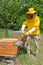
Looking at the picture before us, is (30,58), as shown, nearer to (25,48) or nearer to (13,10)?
(25,48)

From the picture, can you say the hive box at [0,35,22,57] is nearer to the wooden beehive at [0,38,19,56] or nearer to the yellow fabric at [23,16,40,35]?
the wooden beehive at [0,38,19,56]

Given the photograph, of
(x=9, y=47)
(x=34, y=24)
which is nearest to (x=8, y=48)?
(x=9, y=47)

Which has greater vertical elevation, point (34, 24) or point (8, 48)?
point (34, 24)

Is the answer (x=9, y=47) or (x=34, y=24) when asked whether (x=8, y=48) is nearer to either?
(x=9, y=47)

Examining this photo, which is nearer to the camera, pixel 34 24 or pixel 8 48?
pixel 8 48

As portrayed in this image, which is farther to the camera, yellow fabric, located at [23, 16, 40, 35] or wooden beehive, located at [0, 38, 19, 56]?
yellow fabric, located at [23, 16, 40, 35]

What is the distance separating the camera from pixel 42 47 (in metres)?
9.80

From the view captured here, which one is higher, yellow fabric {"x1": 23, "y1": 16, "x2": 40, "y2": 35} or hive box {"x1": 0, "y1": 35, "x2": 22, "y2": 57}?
yellow fabric {"x1": 23, "y1": 16, "x2": 40, "y2": 35}

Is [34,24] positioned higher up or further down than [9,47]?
higher up

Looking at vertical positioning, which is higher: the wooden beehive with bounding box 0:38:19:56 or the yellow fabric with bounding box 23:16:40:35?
the yellow fabric with bounding box 23:16:40:35

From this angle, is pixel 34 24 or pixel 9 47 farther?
pixel 34 24

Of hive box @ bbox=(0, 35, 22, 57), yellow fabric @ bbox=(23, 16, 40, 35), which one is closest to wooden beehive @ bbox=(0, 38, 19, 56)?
hive box @ bbox=(0, 35, 22, 57)

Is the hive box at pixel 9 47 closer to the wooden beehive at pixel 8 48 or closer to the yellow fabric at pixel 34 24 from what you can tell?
the wooden beehive at pixel 8 48

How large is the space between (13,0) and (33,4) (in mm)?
4310
